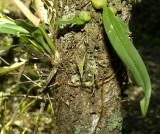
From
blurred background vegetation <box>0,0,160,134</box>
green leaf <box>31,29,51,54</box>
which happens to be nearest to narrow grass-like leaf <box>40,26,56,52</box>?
green leaf <box>31,29,51,54</box>

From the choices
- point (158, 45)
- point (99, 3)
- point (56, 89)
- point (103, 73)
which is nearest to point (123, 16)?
point (99, 3)

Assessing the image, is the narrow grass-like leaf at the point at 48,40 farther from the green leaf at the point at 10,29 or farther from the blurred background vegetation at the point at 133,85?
the blurred background vegetation at the point at 133,85

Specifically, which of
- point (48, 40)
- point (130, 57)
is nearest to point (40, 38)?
point (48, 40)

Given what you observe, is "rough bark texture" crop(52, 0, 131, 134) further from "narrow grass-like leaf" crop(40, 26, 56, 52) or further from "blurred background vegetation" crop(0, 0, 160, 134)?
"blurred background vegetation" crop(0, 0, 160, 134)

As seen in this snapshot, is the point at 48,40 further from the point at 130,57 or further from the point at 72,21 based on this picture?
the point at 130,57

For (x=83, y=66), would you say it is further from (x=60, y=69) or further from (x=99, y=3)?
(x=99, y=3)

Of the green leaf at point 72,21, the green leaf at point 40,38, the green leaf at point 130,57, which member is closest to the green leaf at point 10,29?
the green leaf at point 40,38
